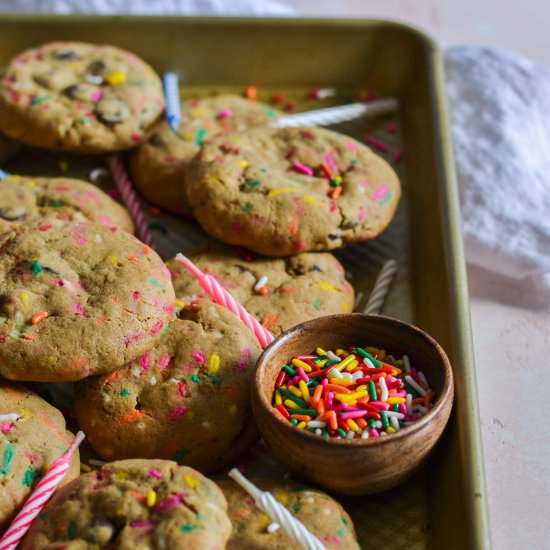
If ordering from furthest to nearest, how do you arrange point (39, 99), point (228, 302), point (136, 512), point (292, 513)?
point (39, 99)
point (228, 302)
point (292, 513)
point (136, 512)

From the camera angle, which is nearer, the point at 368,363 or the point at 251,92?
the point at 368,363

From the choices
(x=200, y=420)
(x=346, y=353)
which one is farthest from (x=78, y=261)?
(x=346, y=353)

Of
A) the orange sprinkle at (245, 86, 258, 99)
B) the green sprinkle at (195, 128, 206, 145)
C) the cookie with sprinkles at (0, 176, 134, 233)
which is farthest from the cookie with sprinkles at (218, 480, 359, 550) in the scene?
the orange sprinkle at (245, 86, 258, 99)

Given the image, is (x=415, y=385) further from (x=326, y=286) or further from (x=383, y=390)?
(x=326, y=286)

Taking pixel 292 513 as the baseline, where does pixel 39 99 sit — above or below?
above

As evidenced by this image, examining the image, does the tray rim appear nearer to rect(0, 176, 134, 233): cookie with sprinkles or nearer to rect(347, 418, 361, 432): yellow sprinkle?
rect(347, 418, 361, 432): yellow sprinkle

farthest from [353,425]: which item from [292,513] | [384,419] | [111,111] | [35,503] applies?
[111,111]

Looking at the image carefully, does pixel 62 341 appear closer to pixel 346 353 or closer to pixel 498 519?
pixel 346 353

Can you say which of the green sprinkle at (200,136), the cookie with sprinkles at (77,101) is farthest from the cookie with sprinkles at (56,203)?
the green sprinkle at (200,136)
